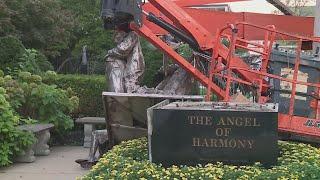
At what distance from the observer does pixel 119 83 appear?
916 centimetres

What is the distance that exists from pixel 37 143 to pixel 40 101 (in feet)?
3.22

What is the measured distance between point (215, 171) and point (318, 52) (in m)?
3.27

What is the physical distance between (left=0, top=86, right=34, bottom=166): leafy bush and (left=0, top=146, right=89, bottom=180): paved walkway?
0.25 metres

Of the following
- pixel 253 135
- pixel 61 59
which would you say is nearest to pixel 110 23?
pixel 253 135

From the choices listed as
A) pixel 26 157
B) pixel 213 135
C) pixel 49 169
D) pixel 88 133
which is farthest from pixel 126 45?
pixel 88 133

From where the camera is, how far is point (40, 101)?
38.5 feet

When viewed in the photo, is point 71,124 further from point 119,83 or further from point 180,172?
point 180,172

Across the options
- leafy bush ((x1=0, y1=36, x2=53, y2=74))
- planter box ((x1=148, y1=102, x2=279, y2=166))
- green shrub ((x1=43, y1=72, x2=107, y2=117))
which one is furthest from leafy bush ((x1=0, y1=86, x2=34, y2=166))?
leafy bush ((x1=0, y1=36, x2=53, y2=74))

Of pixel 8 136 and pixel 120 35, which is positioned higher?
pixel 120 35

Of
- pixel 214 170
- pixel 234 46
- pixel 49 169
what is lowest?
pixel 49 169

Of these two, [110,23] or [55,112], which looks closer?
[110,23]

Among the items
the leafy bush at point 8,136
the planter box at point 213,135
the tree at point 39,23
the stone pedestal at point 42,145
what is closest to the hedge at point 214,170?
the planter box at point 213,135

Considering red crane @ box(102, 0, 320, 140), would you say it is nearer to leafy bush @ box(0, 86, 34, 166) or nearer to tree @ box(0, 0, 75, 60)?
leafy bush @ box(0, 86, 34, 166)

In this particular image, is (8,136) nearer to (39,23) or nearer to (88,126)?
(88,126)
